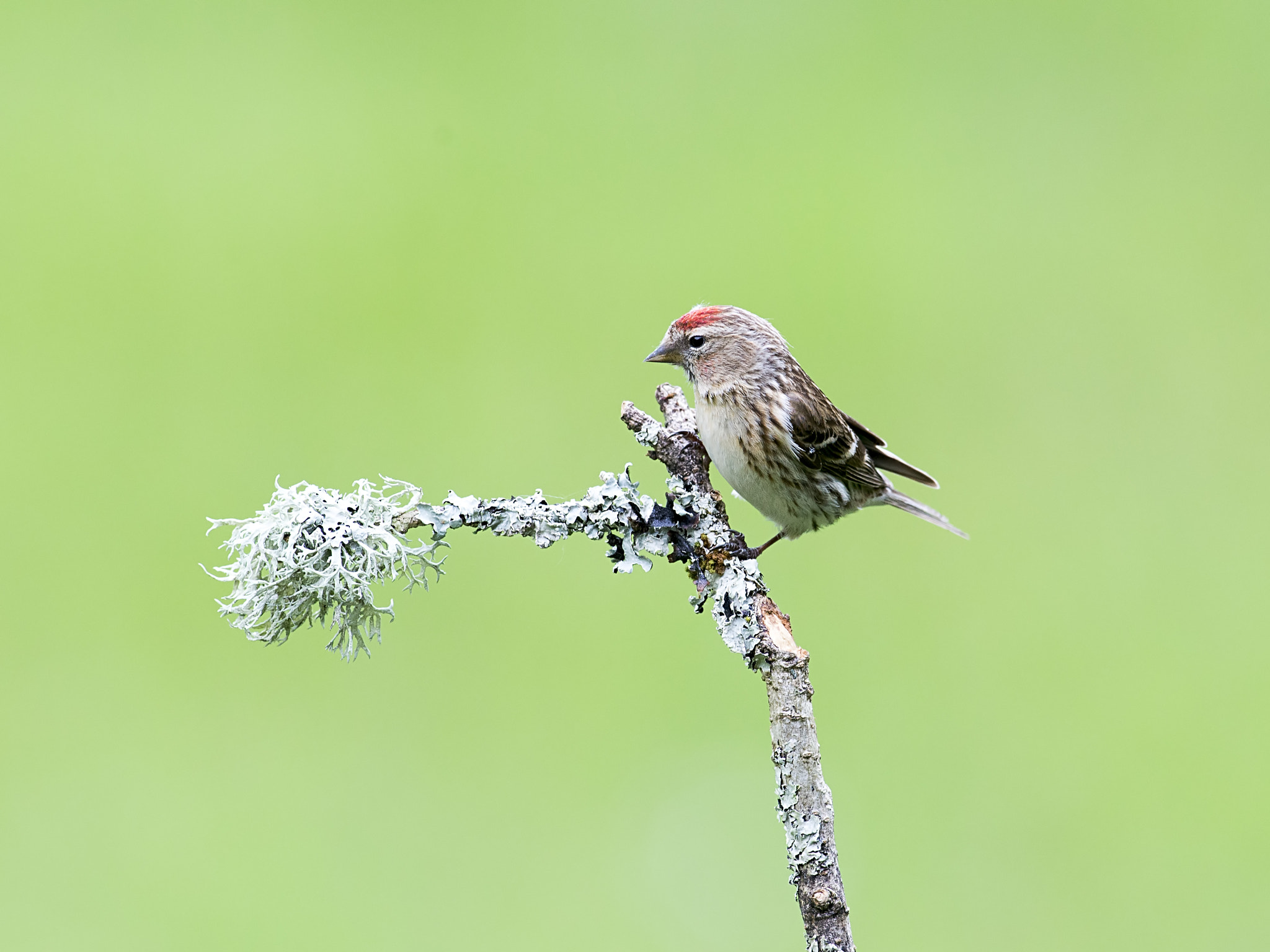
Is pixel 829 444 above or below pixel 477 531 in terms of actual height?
above

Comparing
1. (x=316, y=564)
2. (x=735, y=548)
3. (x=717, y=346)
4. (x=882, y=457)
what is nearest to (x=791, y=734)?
(x=735, y=548)

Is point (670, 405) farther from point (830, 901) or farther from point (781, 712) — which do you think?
point (830, 901)

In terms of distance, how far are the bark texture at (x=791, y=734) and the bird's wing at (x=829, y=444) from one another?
66 centimetres

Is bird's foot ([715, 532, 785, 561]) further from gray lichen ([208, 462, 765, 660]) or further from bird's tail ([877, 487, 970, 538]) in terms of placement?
bird's tail ([877, 487, 970, 538])

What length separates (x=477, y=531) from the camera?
3.70ft

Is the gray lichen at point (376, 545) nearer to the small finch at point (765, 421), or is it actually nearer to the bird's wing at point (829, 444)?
the small finch at point (765, 421)

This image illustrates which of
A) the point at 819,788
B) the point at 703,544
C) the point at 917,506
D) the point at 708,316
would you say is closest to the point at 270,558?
the point at 703,544

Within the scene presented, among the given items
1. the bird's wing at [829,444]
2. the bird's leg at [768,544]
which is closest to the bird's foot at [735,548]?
the bird's leg at [768,544]

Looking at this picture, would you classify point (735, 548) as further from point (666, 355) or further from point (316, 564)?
point (666, 355)

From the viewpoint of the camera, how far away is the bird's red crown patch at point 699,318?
70.6 inches

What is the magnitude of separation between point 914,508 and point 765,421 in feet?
1.70

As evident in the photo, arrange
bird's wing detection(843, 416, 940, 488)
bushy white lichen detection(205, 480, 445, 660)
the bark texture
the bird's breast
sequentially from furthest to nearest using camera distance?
bird's wing detection(843, 416, 940, 488) → the bird's breast → bushy white lichen detection(205, 480, 445, 660) → the bark texture

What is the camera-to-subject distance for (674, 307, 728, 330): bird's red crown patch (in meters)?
1.79

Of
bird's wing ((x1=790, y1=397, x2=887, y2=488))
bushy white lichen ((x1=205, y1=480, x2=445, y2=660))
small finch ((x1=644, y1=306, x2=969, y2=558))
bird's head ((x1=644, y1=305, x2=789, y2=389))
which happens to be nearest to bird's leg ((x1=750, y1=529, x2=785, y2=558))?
small finch ((x1=644, y1=306, x2=969, y2=558))
